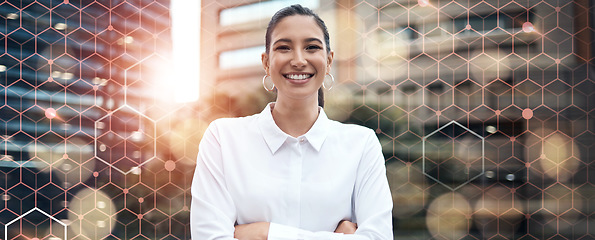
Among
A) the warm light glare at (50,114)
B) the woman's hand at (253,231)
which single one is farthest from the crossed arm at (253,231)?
the warm light glare at (50,114)

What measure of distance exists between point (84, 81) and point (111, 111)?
19 centimetres

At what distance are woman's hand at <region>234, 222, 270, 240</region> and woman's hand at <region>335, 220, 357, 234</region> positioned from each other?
0.22 m

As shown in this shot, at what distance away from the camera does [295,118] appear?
54.7 inches

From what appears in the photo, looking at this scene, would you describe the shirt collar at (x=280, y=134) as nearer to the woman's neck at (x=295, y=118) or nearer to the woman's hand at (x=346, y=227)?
the woman's neck at (x=295, y=118)

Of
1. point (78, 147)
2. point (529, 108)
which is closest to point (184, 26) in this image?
point (78, 147)

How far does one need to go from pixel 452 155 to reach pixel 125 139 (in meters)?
1.49

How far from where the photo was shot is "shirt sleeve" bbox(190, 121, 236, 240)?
1207mm

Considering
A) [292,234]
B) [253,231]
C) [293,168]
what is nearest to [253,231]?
[253,231]

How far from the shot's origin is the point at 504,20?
1942mm

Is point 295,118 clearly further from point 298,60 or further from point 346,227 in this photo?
point 346,227

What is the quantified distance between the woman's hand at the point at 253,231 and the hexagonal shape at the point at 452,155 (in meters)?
0.97

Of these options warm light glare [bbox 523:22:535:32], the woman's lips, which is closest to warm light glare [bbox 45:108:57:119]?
the woman's lips

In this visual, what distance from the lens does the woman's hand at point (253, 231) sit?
1.22 m

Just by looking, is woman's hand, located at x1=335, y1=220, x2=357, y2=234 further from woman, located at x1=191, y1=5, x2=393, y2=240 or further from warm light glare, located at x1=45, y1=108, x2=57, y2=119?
warm light glare, located at x1=45, y1=108, x2=57, y2=119
